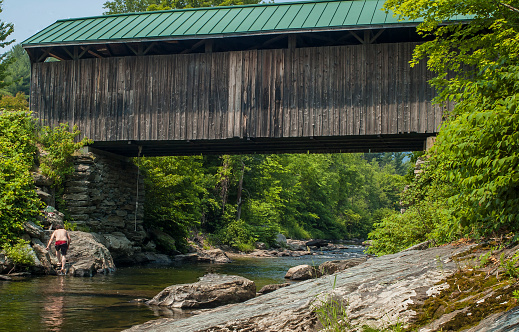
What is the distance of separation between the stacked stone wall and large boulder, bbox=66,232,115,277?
2.45 m

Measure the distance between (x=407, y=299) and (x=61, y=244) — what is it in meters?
9.73


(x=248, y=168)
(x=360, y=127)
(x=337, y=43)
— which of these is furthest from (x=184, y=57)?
(x=248, y=168)

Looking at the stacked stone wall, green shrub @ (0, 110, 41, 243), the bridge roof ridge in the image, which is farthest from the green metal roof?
the stacked stone wall

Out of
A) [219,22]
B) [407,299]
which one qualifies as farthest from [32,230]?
[407,299]

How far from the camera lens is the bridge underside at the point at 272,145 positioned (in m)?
14.2

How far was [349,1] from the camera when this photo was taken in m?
14.4

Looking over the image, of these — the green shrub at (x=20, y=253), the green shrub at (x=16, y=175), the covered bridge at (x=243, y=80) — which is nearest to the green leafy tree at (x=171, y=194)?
the covered bridge at (x=243, y=80)

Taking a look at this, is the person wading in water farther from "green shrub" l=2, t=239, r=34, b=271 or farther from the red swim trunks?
"green shrub" l=2, t=239, r=34, b=271

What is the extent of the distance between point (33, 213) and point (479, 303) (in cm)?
1177

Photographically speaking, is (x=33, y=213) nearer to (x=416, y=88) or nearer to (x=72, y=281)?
(x=72, y=281)

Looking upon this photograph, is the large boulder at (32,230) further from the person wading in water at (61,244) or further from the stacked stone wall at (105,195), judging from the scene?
the stacked stone wall at (105,195)

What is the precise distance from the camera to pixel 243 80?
46.6 ft

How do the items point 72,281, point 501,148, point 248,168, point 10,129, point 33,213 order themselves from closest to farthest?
point 501,148 → point 72,281 → point 33,213 → point 10,129 → point 248,168

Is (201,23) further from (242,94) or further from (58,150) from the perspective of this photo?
(58,150)
